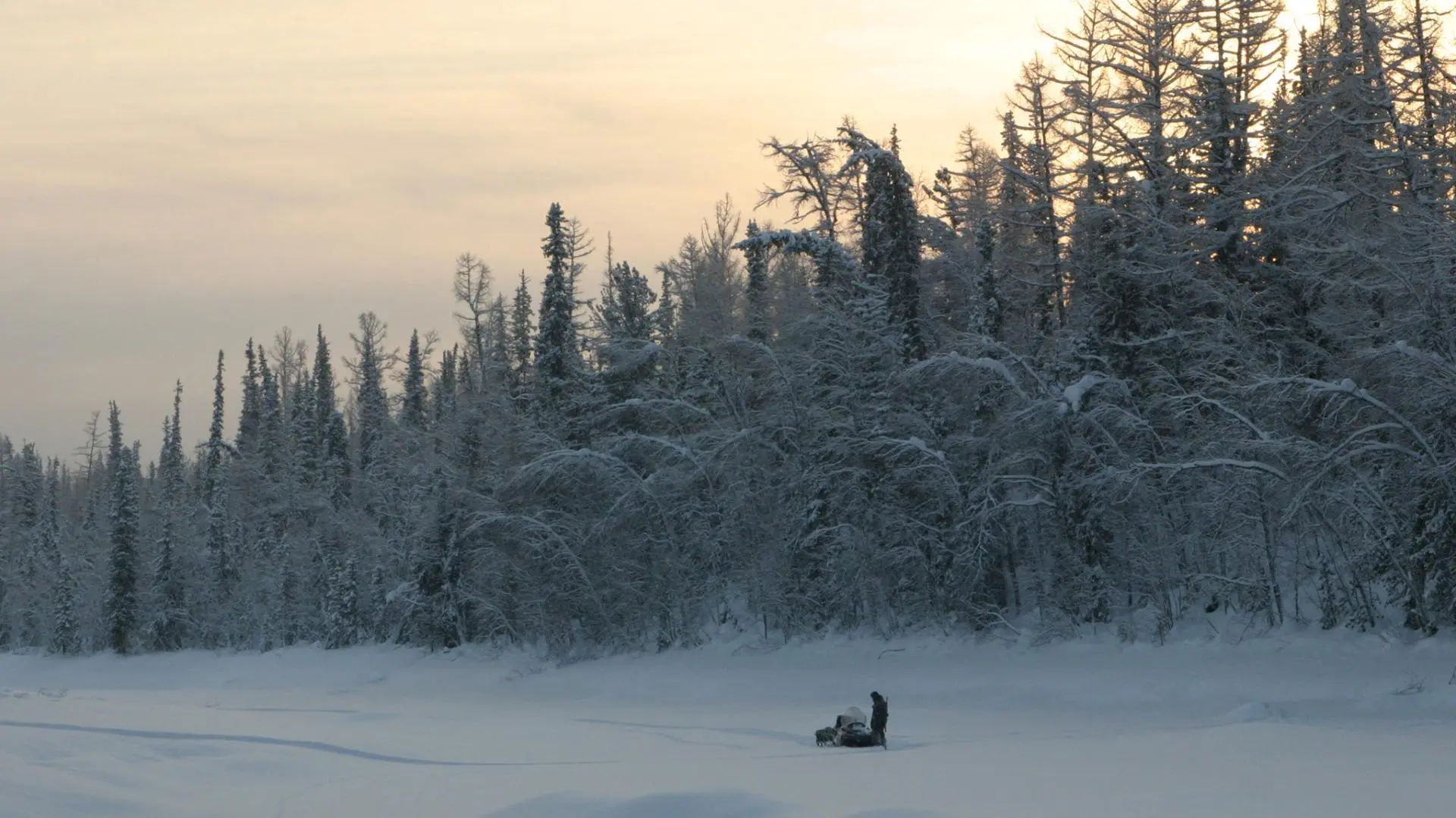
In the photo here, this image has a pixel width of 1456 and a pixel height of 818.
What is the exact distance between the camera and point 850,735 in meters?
20.8

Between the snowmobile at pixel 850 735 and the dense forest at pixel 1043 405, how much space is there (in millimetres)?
10941

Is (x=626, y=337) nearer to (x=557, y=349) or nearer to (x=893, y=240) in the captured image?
(x=557, y=349)

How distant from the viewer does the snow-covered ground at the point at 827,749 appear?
1501 cm

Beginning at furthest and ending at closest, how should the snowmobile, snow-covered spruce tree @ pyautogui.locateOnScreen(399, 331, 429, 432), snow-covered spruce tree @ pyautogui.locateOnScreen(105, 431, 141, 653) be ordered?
snow-covered spruce tree @ pyautogui.locateOnScreen(399, 331, 429, 432), snow-covered spruce tree @ pyautogui.locateOnScreen(105, 431, 141, 653), the snowmobile

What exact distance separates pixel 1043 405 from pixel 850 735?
1519 centimetres

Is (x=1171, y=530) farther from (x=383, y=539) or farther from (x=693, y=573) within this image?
(x=383, y=539)

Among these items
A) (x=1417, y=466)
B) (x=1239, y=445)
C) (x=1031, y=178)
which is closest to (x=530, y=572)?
(x=1031, y=178)

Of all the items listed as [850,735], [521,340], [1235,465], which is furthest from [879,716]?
[521,340]

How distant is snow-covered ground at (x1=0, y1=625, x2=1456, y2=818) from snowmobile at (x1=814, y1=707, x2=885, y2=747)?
0.34 metres

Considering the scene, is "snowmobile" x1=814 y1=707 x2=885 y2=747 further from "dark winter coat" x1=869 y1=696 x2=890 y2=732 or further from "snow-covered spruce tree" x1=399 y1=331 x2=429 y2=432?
"snow-covered spruce tree" x1=399 y1=331 x2=429 y2=432

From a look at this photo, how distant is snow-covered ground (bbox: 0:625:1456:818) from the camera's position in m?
15.0

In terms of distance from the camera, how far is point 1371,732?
20.6 metres

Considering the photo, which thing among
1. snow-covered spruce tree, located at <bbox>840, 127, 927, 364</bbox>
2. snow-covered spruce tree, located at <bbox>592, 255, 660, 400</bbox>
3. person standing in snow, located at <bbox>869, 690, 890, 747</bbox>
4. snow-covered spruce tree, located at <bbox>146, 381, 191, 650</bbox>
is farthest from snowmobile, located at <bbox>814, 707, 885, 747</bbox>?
snow-covered spruce tree, located at <bbox>146, 381, 191, 650</bbox>

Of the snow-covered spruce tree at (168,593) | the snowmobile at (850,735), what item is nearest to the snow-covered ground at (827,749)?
the snowmobile at (850,735)
